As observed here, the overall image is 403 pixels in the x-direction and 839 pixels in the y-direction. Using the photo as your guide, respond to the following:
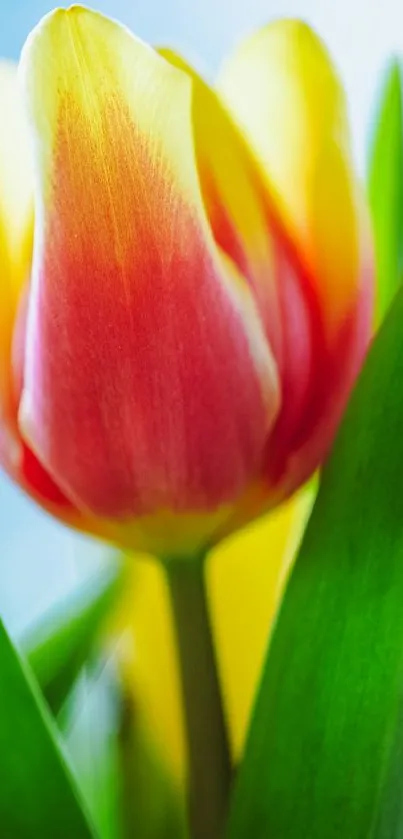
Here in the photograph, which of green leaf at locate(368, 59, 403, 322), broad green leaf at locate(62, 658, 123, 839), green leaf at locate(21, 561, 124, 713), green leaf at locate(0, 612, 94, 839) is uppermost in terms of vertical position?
green leaf at locate(368, 59, 403, 322)

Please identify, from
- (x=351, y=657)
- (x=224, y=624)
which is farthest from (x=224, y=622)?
(x=351, y=657)

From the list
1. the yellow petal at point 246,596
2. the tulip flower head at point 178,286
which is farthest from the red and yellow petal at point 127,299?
the yellow petal at point 246,596

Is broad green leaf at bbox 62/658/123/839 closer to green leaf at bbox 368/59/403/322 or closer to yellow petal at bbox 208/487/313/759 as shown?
yellow petal at bbox 208/487/313/759

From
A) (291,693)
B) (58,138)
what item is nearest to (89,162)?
(58,138)

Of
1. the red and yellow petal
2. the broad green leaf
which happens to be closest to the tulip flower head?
the red and yellow petal

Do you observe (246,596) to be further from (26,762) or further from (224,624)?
(26,762)

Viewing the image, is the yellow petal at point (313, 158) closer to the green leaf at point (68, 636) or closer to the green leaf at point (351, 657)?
the green leaf at point (351, 657)
